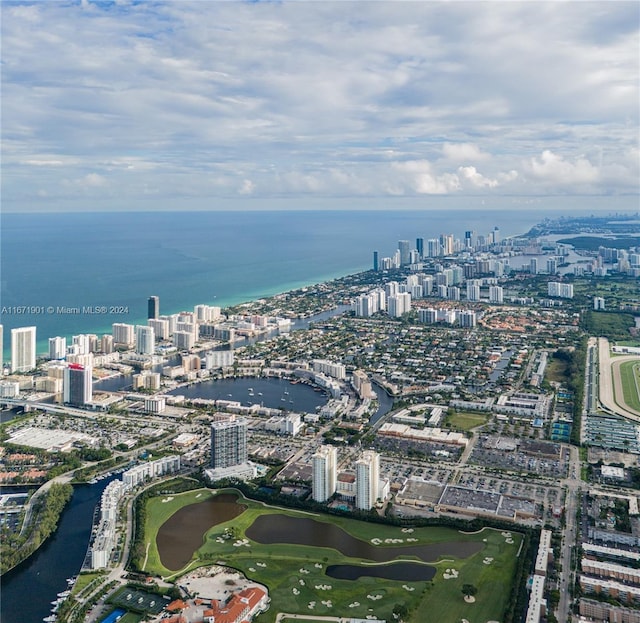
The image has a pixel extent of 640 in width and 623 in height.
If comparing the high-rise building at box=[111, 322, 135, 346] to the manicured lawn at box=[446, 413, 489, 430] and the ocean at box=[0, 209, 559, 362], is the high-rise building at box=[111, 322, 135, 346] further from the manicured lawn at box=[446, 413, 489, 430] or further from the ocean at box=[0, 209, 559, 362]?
the manicured lawn at box=[446, 413, 489, 430]

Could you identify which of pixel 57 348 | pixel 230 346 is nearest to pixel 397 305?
pixel 230 346

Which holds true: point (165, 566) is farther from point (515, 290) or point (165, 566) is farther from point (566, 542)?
point (515, 290)

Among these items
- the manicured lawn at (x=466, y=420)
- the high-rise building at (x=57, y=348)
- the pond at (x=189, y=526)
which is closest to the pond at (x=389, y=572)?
the pond at (x=189, y=526)

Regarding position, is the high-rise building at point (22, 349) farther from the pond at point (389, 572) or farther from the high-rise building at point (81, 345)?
the pond at point (389, 572)

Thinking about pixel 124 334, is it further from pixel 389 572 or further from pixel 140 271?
pixel 140 271

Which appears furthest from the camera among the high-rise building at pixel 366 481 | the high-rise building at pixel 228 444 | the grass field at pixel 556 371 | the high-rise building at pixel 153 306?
the high-rise building at pixel 153 306

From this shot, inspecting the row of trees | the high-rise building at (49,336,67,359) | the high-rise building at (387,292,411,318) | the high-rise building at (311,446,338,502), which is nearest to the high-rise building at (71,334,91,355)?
the high-rise building at (49,336,67,359)
